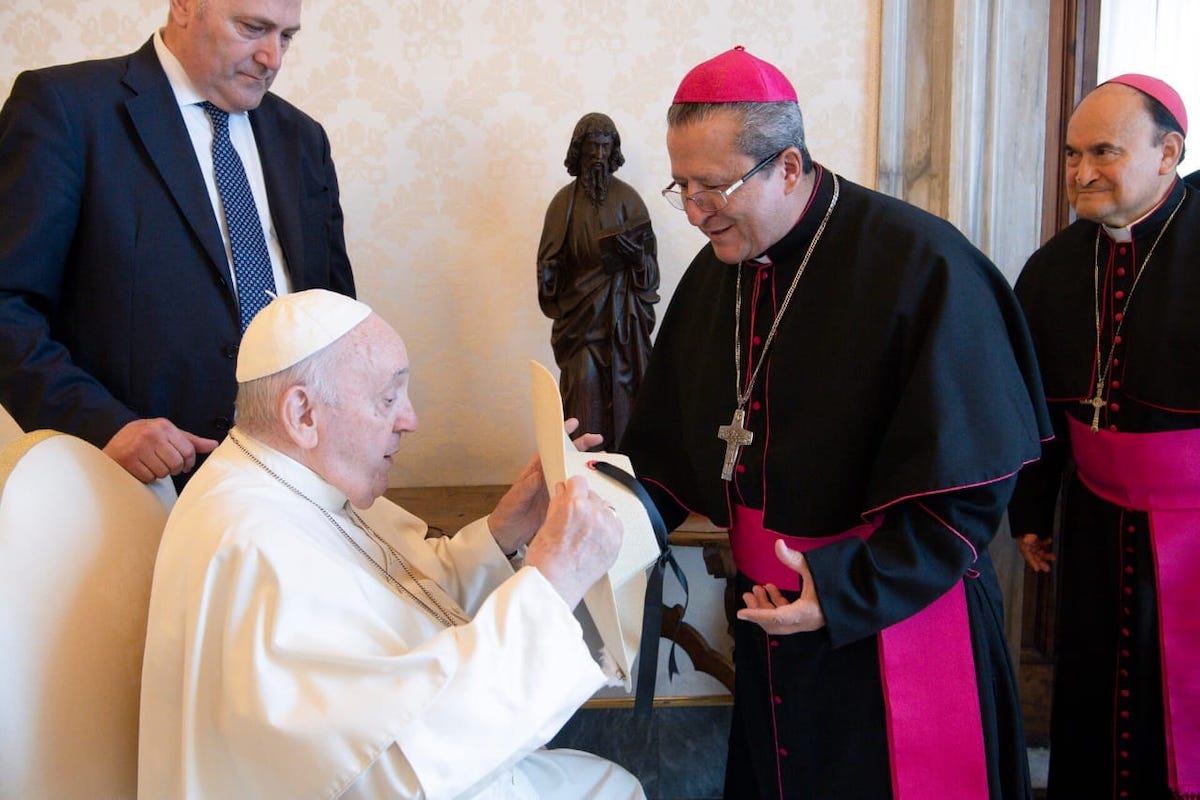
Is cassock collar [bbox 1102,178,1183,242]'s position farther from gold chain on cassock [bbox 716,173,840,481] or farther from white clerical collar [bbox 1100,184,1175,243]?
gold chain on cassock [bbox 716,173,840,481]

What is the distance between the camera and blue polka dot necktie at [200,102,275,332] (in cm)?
246

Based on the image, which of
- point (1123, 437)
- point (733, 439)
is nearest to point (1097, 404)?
point (1123, 437)

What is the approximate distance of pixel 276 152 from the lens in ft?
8.63

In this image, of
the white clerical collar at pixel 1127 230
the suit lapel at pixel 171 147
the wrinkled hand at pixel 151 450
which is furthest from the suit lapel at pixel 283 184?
the white clerical collar at pixel 1127 230

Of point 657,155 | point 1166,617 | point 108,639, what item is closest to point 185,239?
point 108,639

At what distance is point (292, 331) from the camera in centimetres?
181

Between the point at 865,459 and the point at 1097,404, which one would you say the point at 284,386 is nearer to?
the point at 865,459

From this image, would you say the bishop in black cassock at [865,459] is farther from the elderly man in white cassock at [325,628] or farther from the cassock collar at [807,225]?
the elderly man in white cassock at [325,628]

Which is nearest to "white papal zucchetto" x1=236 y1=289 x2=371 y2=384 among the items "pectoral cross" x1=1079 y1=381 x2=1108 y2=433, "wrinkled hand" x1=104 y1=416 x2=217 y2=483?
"wrinkled hand" x1=104 y1=416 x2=217 y2=483

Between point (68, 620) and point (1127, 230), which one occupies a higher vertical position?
point (1127, 230)

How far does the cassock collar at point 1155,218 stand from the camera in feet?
8.45

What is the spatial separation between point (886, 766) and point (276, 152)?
2053 mm

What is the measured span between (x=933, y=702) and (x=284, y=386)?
4.45 feet

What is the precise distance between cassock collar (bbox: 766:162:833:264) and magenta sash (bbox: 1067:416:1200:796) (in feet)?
3.52
